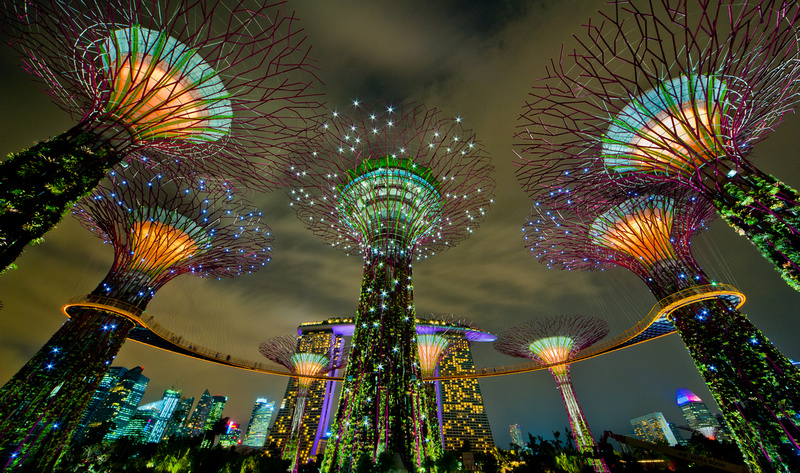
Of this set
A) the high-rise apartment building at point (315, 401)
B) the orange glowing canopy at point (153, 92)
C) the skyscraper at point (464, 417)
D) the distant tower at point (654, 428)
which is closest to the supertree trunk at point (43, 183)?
the orange glowing canopy at point (153, 92)

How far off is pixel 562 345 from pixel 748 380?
13852 mm

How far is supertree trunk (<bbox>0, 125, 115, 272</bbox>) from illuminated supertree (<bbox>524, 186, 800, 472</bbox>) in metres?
11.8

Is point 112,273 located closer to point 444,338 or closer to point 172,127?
point 172,127

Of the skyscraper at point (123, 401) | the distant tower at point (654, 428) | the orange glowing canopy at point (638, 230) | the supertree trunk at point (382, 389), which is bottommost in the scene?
the supertree trunk at point (382, 389)

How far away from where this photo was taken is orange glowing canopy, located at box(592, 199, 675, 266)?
41.9 ft

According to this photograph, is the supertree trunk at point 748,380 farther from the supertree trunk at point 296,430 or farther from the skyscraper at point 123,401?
the skyscraper at point 123,401

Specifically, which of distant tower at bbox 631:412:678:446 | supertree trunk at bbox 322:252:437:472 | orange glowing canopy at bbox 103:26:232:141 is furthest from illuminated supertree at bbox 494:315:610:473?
distant tower at bbox 631:412:678:446

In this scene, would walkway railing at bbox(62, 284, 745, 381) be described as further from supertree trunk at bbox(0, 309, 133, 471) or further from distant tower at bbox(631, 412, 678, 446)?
distant tower at bbox(631, 412, 678, 446)

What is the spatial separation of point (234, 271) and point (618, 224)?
1904 cm

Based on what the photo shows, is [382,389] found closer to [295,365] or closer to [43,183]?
[43,183]

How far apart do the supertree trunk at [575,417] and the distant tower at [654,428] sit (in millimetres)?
144286

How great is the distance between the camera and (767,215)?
5.68 metres

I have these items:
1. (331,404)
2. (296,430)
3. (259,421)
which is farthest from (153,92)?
(259,421)

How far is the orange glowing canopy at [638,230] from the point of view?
12.8 m
